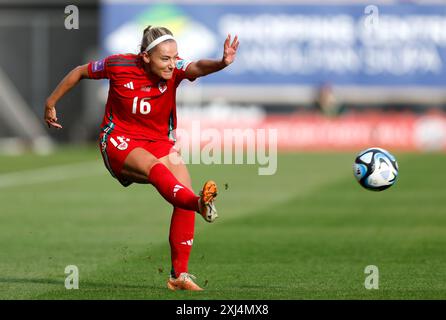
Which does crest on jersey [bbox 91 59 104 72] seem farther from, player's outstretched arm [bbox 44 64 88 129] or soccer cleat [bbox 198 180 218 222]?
soccer cleat [bbox 198 180 218 222]

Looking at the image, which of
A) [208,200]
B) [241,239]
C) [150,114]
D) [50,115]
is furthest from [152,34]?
[241,239]

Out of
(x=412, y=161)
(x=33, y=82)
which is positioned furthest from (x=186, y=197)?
(x=33, y=82)

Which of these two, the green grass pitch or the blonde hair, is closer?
the blonde hair

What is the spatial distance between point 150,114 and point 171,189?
0.90 metres

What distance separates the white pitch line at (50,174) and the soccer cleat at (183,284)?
1326 centimetres

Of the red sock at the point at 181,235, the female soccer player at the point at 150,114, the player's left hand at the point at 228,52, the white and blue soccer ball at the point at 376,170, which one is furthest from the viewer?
the white and blue soccer ball at the point at 376,170

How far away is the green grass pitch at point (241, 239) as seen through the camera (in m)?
9.47

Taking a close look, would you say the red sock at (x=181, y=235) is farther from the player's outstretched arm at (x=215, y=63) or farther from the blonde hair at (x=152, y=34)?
the blonde hair at (x=152, y=34)

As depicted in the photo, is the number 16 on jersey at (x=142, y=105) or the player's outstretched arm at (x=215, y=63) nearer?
the player's outstretched arm at (x=215, y=63)

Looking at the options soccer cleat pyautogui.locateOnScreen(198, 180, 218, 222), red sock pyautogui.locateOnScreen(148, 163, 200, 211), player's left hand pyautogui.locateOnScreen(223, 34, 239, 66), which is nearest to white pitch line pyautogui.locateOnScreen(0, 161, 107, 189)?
red sock pyautogui.locateOnScreen(148, 163, 200, 211)

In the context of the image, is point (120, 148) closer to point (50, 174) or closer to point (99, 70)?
point (99, 70)

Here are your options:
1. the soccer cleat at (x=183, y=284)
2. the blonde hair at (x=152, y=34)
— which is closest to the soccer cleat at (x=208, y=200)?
the soccer cleat at (x=183, y=284)

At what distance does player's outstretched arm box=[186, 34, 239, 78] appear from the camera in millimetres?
9133
